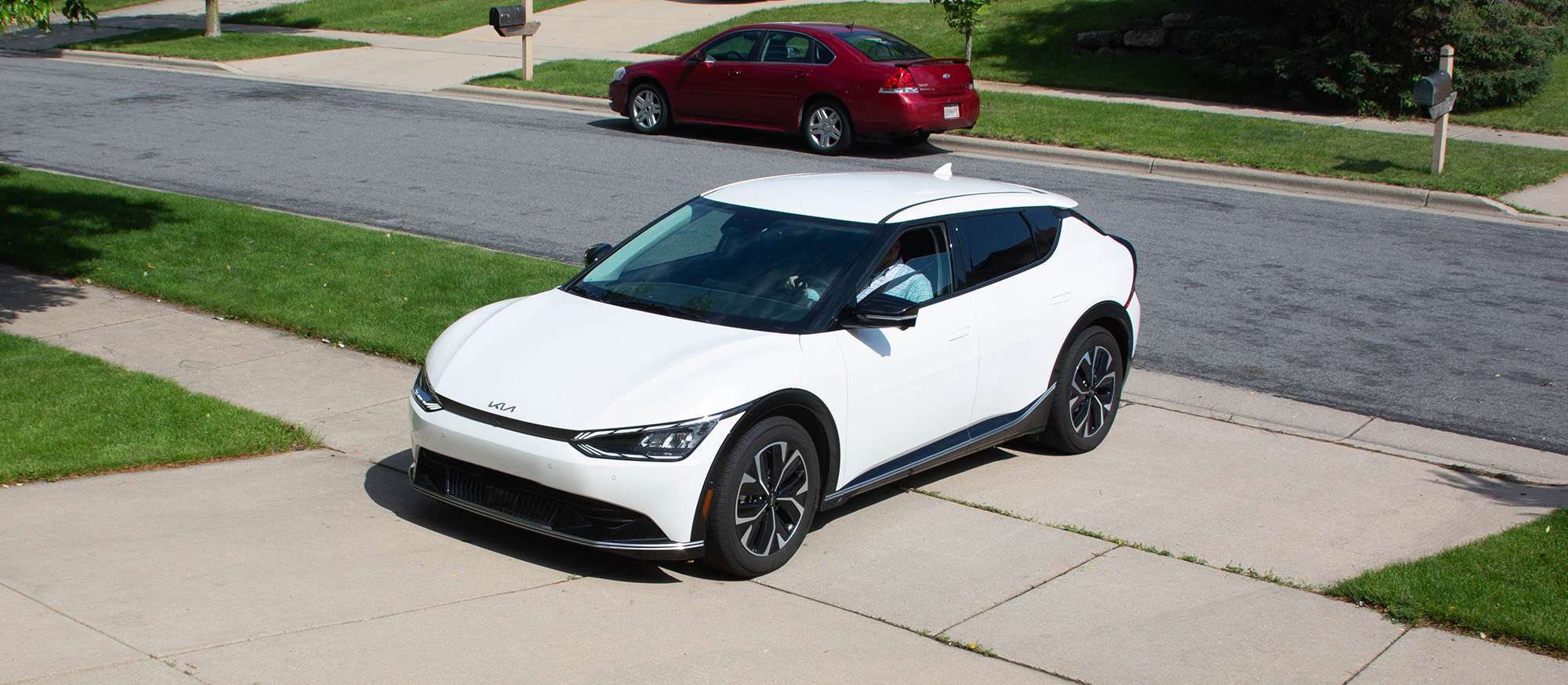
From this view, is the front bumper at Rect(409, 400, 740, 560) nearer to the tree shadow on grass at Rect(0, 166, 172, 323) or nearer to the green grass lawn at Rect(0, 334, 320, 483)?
the green grass lawn at Rect(0, 334, 320, 483)

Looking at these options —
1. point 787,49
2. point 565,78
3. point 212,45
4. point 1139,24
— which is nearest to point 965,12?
point 787,49

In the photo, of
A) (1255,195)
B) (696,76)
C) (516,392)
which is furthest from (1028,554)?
(696,76)

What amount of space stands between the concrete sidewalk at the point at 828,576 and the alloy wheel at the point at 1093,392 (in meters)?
0.17

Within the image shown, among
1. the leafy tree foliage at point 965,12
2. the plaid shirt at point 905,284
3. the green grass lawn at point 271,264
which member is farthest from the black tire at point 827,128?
the plaid shirt at point 905,284

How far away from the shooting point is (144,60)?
23.8 m

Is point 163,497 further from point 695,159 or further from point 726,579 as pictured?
point 695,159

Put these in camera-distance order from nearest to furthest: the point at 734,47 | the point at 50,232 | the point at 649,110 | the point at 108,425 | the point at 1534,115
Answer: the point at 108,425, the point at 50,232, the point at 734,47, the point at 649,110, the point at 1534,115

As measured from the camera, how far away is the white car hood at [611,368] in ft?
16.0

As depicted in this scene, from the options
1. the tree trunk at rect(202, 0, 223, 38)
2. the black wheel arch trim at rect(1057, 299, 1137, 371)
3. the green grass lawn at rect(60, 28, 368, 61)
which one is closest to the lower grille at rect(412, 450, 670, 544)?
the black wheel arch trim at rect(1057, 299, 1137, 371)

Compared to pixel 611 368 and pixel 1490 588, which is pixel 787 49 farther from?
pixel 1490 588

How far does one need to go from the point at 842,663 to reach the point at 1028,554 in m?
1.38

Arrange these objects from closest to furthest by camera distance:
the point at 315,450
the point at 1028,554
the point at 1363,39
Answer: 1. the point at 1028,554
2. the point at 315,450
3. the point at 1363,39

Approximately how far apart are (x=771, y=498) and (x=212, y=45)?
23508mm

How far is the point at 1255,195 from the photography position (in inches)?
531
